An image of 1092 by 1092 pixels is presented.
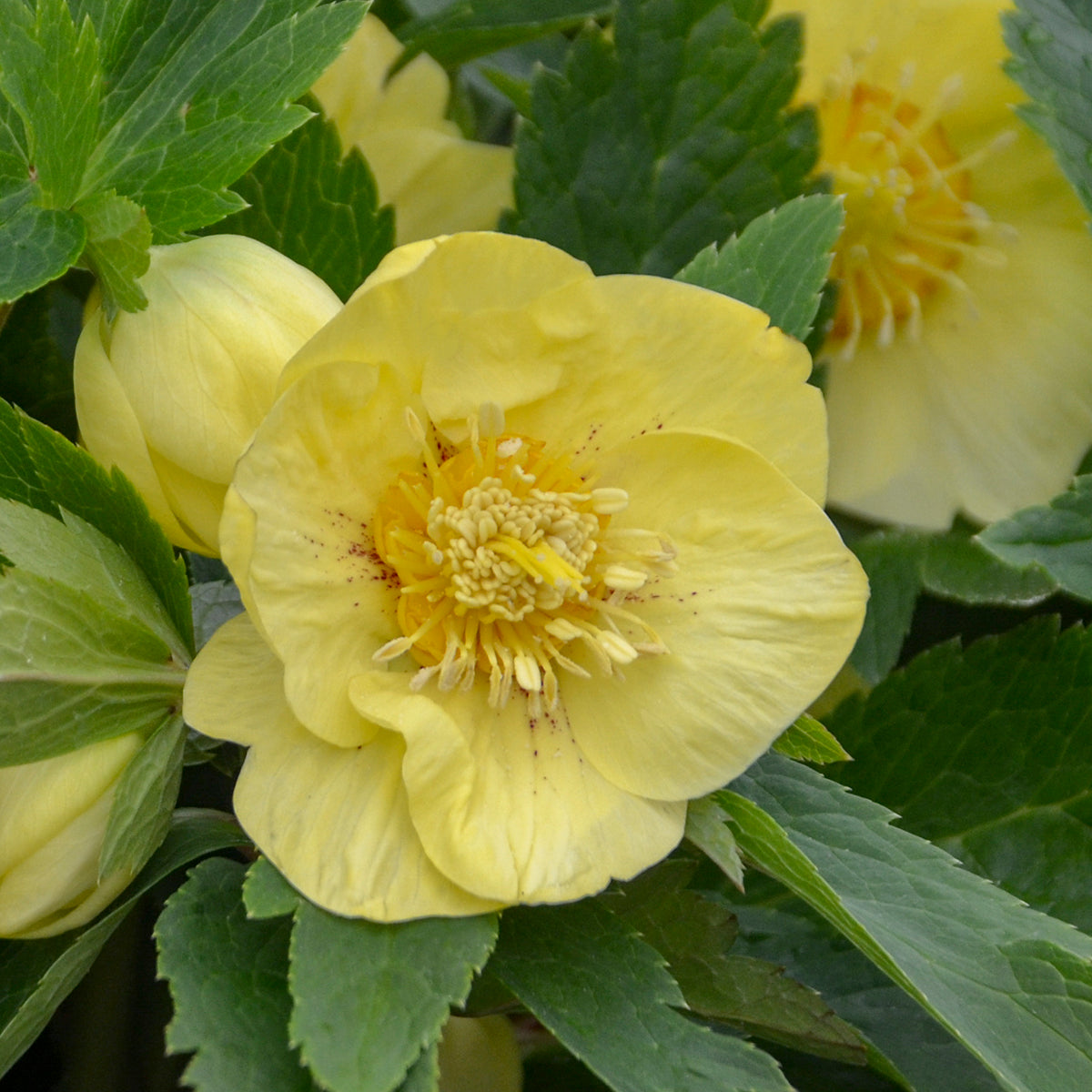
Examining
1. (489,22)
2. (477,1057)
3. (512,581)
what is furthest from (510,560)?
(489,22)

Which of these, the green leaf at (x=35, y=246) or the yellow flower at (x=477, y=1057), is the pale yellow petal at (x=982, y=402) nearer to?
the yellow flower at (x=477, y=1057)

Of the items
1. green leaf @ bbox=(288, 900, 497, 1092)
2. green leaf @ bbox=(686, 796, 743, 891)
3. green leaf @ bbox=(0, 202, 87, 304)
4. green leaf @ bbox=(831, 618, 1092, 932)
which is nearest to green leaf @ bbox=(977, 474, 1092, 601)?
green leaf @ bbox=(831, 618, 1092, 932)

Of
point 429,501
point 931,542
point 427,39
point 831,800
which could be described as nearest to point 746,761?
point 831,800

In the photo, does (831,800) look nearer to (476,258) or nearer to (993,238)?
(476,258)

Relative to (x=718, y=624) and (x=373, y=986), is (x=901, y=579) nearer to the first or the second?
(x=718, y=624)

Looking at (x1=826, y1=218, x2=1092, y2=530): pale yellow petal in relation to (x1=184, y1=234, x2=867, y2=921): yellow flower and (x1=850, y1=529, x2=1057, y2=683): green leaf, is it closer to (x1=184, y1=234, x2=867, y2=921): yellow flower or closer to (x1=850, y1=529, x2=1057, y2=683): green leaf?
(x1=850, y1=529, x2=1057, y2=683): green leaf

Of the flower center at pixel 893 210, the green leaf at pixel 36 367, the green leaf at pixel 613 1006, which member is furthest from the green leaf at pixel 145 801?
the flower center at pixel 893 210
